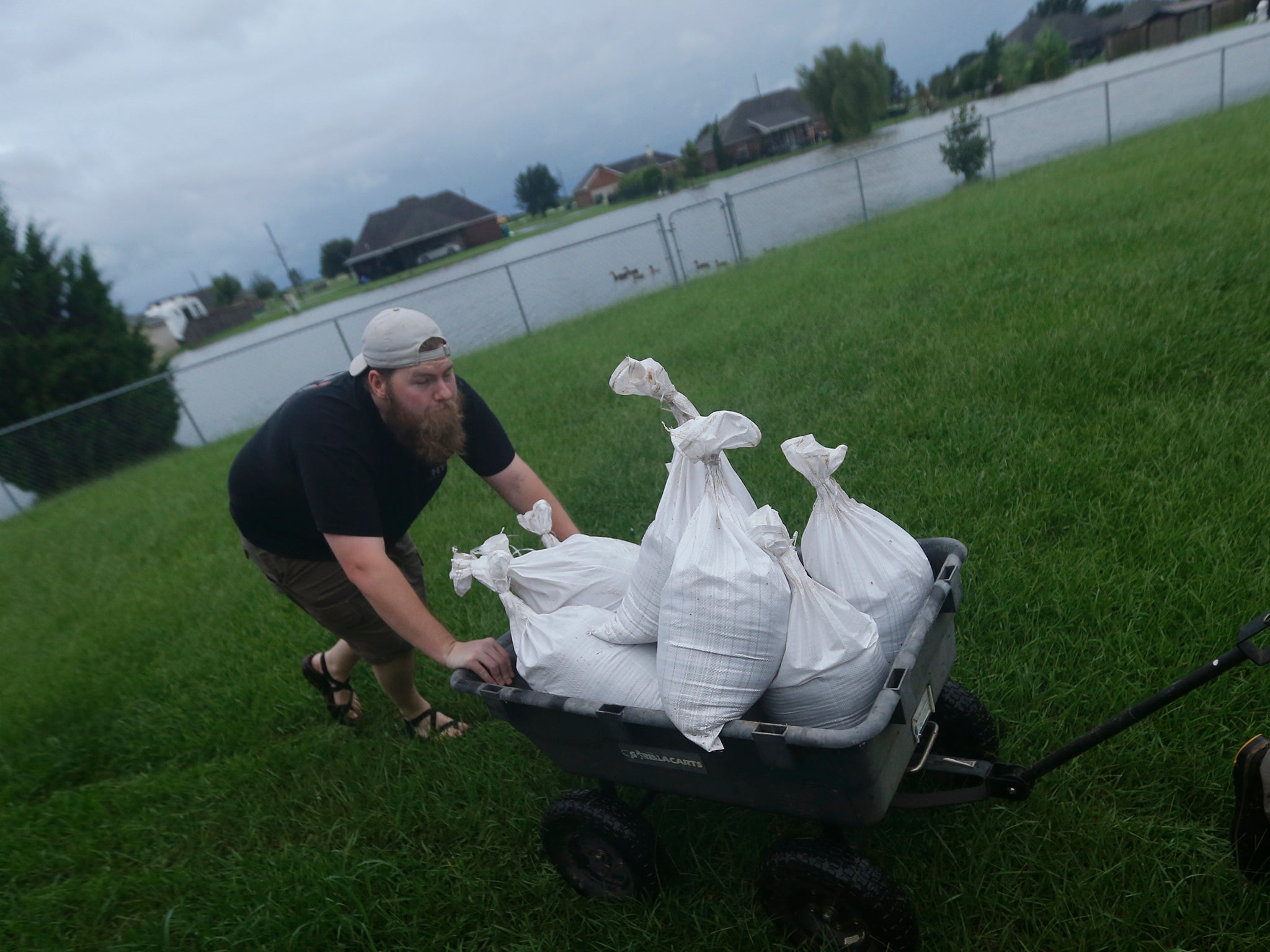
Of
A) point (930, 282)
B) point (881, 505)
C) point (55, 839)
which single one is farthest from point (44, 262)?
point (881, 505)

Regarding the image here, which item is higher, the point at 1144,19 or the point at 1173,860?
the point at 1144,19

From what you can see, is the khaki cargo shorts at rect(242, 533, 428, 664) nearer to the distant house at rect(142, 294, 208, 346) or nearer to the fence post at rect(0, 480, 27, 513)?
the fence post at rect(0, 480, 27, 513)

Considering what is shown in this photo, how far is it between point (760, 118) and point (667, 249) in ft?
129

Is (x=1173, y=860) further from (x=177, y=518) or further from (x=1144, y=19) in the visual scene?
(x=1144, y=19)

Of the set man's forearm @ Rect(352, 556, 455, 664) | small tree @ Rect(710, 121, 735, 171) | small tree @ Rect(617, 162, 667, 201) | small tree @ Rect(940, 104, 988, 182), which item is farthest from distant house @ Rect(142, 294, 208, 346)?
small tree @ Rect(710, 121, 735, 171)

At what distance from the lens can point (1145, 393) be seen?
3.87 metres

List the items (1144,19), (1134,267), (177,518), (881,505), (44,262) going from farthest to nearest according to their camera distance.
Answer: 1. (1144,19)
2. (44,262)
3. (177,518)
4. (1134,267)
5. (881,505)

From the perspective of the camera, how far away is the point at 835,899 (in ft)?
5.84

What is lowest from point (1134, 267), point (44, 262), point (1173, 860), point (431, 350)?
point (1173, 860)

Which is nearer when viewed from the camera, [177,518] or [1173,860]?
[1173,860]

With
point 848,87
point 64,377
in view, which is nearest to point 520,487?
point 64,377

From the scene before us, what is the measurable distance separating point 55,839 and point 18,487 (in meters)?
12.4

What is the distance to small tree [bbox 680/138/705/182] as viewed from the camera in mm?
30938

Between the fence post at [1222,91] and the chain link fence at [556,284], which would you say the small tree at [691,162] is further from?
the fence post at [1222,91]
